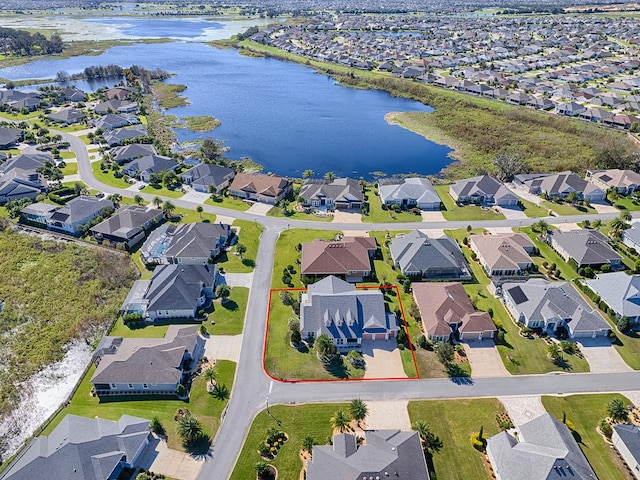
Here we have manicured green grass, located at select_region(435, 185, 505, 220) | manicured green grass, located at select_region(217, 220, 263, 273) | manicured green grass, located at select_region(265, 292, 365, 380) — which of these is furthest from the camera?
manicured green grass, located at select_region(435, 185, 505, 220)

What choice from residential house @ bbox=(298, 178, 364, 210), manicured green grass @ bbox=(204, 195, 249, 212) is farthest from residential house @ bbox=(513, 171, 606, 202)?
manicured green grass @ bbox=(204, 195, 249, 212)

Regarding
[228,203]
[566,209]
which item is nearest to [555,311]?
[566,209]

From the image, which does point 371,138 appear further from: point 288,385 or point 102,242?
point 288,385

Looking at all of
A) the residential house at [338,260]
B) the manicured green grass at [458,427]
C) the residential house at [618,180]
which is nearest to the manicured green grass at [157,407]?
the manicured green grass at [458,427]

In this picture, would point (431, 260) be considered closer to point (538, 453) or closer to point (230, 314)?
point (230, 314)

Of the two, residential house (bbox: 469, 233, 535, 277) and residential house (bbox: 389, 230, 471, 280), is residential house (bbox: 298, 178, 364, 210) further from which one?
residential house (bbox: 469, 233, 535, 277)
